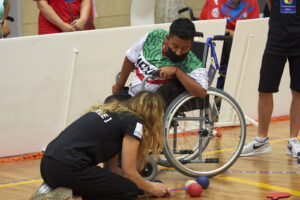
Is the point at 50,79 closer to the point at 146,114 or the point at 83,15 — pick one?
the point at 83,15

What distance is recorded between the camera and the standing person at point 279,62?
527 cm

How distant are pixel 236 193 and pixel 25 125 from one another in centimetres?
200

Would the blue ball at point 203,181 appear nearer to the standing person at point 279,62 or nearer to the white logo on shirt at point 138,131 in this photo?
the white logo on shirt at point 138,131

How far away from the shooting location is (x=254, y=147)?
18.2ft

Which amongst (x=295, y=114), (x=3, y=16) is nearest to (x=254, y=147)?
(x=295, y=114)

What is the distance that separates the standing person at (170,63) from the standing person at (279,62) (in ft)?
2.68

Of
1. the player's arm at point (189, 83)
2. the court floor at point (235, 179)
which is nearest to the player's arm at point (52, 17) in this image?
the court floor at point (235, 179)

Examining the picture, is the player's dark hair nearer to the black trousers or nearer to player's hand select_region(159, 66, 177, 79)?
player's hand select_region(159, 66, 177, 79)

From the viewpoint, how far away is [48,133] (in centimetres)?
573

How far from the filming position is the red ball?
4.43m

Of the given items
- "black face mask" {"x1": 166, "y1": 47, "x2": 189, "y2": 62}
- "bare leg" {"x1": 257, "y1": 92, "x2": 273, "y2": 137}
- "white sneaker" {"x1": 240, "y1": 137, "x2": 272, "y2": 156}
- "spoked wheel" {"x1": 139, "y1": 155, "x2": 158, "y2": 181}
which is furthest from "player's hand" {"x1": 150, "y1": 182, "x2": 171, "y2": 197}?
"bare leg" {"x1": 257, "y1": 92, "x2": 273, "y2": 137}

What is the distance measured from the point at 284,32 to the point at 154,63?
3.91 feet

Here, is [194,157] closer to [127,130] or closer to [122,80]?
[122,80]

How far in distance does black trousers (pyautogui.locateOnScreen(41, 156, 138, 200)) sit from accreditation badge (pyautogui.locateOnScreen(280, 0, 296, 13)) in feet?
6.62
